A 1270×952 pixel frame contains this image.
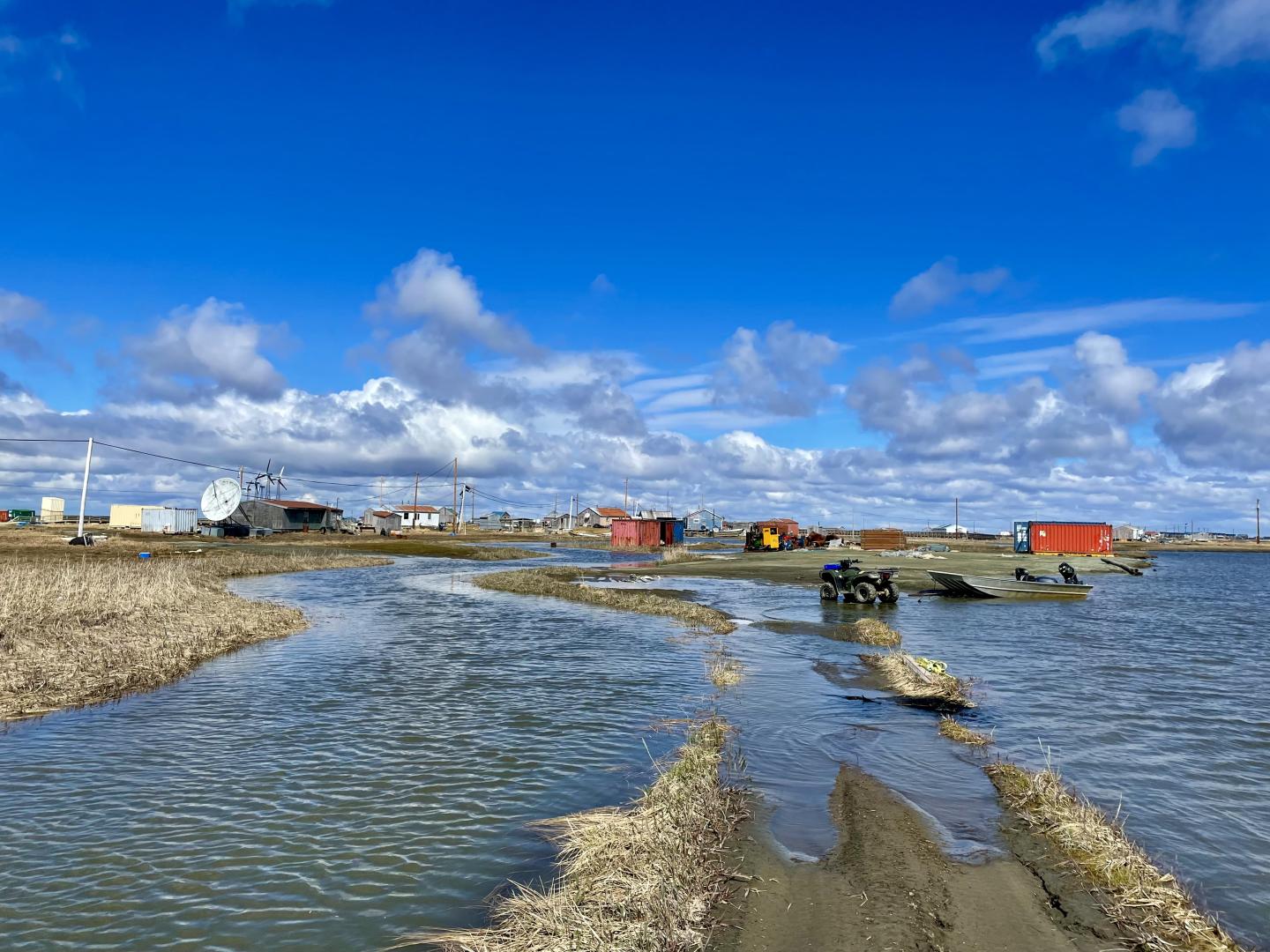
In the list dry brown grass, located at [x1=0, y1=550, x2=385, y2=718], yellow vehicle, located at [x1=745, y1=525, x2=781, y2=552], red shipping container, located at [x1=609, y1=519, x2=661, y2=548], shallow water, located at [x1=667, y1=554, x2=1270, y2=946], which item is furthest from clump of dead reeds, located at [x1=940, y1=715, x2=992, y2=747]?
red shipping container, located at [x1=609, y1=519, x2=661, y2=548]

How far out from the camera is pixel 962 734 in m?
14.1

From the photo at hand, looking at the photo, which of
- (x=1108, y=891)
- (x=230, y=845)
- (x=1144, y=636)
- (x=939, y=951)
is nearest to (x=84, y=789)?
(x=230, y=845)

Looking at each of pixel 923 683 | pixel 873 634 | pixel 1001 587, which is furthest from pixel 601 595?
pixel 1001 587

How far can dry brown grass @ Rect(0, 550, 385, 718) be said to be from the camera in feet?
53.3

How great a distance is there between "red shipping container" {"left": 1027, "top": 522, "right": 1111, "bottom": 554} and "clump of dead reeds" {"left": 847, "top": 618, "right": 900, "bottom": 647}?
70.1 m

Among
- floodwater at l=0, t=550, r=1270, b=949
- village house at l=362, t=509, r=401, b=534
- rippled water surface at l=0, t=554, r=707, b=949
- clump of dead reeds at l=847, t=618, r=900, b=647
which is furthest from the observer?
village house at l=362, t=509, r=401, b=534

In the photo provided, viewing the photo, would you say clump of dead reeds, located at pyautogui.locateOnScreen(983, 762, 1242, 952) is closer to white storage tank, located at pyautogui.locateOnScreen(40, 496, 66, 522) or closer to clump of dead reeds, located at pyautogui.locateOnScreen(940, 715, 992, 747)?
clump of dead reeds, located at pyautogui.locateOnScreen(940, 715, 992, 747)

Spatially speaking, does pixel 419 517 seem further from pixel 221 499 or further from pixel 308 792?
pixel 308 792

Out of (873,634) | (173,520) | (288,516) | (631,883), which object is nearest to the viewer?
(631,883)

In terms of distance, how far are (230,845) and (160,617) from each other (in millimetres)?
18062

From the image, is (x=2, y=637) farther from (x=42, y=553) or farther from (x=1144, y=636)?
(x=42, y=553)

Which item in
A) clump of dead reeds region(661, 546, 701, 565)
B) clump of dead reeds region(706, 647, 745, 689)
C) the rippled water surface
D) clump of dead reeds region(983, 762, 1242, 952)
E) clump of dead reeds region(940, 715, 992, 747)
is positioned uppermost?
clump of dead reeds region(661, 546, 701, 565)

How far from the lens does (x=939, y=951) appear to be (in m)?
6.37

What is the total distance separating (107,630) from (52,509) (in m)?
159
